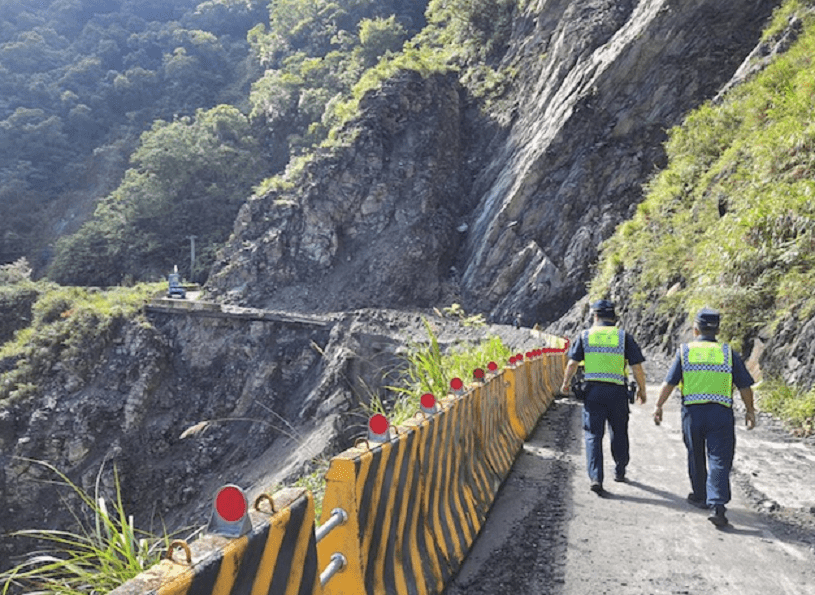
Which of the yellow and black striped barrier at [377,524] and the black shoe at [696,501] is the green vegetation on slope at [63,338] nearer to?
the yellow and black striped barrier at [377,524]

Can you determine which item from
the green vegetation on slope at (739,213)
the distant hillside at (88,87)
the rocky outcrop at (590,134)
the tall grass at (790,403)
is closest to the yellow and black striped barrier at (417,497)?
the tall grass at (790,403)

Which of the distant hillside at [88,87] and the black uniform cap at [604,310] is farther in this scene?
the distant hillside at [88,87]

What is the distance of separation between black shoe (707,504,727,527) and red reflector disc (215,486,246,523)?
4.11m

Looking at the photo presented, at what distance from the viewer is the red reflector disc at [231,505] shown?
1.91m

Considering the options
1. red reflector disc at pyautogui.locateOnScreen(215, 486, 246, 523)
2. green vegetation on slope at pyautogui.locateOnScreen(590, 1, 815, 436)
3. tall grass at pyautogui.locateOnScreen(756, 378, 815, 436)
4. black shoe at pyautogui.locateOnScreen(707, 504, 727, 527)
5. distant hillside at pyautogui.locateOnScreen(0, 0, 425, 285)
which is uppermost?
distant hillside at pyautogui.locateOnScreen(0, 0, 425, 285)

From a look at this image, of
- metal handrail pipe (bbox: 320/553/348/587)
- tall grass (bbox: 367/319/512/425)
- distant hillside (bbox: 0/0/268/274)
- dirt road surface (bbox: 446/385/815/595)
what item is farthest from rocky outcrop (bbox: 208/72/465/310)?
metal handrail pipe (bbox: 320/553/348/587)

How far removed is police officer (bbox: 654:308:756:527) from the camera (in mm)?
4895

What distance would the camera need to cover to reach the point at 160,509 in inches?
858

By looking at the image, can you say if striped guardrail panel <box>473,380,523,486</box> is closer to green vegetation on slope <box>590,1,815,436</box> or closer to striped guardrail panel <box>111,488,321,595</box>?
striped guardrail panel <box>111,488,321,595</box>

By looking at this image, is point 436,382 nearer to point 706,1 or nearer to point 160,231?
point 706,1

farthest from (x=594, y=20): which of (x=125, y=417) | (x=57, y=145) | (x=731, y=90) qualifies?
(x=57, y=145)

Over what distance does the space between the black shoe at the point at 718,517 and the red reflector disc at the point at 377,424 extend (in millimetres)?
3037

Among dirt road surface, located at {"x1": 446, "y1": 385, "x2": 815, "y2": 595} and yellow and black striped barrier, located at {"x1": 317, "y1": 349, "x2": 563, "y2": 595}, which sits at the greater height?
yellow and black striped barrier, located at {"x1": 317, "y1": 349, "x2": 563, "y2": 595}

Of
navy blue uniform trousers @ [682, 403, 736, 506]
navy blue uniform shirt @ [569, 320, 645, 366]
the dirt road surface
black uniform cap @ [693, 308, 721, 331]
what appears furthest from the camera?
navy blue uniform shirt @ [569, 320, 645, 366]
